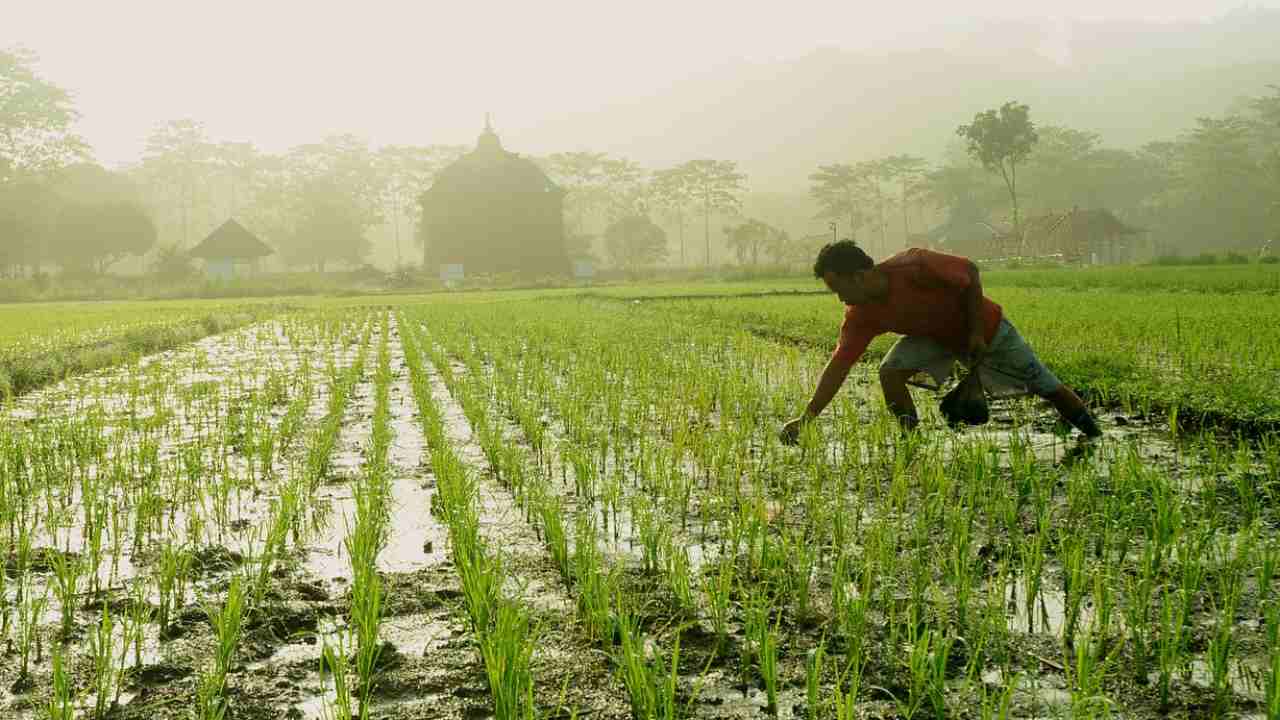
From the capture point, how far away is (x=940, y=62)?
7785 inches

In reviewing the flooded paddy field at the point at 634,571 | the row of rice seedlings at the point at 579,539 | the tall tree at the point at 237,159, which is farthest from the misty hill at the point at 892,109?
the row of rice seedlings at the point at 579,539

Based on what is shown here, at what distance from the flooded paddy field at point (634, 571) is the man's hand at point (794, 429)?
7 cm

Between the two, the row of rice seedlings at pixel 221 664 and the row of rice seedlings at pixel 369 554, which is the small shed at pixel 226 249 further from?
the row of rice seedlings at pixel 221 664

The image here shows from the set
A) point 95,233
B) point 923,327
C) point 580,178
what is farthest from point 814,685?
point 580,178

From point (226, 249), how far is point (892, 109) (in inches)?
6221

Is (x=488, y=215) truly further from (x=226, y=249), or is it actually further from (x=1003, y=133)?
(x=1003, y=133)

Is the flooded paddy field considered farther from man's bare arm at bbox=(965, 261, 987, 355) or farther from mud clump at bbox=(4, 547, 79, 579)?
man's bare arm at bbox=(965, 261, 987, 355)

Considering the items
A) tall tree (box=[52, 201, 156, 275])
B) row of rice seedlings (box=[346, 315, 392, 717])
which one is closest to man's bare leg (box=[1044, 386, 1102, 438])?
row of rice seedlings (box=[346, 315, 392, 717])

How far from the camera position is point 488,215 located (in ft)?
121

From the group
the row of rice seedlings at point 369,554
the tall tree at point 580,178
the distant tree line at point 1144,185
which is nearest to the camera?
the row of rice seedlings at point 369,554

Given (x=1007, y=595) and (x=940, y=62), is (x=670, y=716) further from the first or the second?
(x=940, y=62)

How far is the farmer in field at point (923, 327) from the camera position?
378 centimetres

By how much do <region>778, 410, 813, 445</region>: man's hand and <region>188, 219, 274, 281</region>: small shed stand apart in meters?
35.4

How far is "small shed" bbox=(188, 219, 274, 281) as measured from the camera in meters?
35.3
